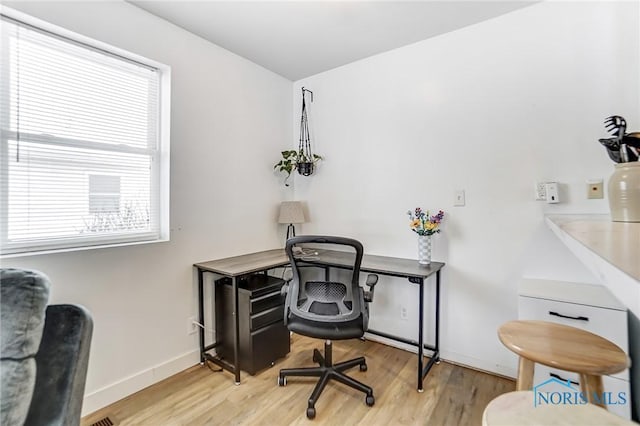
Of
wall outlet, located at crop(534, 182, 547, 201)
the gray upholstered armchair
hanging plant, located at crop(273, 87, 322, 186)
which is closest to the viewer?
the gray upholstered armchair

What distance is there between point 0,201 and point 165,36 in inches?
57.0

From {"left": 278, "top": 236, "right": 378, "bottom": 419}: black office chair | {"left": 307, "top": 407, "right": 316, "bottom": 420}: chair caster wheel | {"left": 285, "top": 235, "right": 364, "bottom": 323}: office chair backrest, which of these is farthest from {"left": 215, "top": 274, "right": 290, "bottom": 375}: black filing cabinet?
{"left": 307, "top": 407, "right": 316, "bottom": 420}: chair caster wheel

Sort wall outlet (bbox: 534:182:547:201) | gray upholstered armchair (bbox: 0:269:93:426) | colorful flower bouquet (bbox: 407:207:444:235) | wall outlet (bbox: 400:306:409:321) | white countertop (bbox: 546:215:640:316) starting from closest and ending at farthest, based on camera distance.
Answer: white countertop (bbox: 546:215:640:316), gray upholstered armchair (bbox: 0:269:93:426), wall outlet (bbox: 534:182:547:201), colorful flower bouquet (bbox: 407:207:444:235), wall outlet (bbox: 400:306:409:321)

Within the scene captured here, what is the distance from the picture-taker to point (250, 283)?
2396 mm

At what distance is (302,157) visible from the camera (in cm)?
301

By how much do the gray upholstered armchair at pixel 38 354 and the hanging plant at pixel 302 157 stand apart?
2161mm

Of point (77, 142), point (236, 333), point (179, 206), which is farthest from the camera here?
point (179, 206)

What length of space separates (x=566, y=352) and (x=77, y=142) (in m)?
2.60

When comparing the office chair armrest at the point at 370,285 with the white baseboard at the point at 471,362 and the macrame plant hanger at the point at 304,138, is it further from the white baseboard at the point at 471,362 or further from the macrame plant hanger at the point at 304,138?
the macrame plant hanger at the point at 304,138

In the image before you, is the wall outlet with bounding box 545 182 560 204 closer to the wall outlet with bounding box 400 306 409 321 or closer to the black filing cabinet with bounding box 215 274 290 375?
the wall outlet with bounding box 400 306 409 321

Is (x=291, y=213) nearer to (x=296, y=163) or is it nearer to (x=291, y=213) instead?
(x=291, y=213)

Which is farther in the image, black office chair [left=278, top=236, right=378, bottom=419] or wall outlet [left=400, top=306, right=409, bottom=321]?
wall outlet [left=400, top=306, right=409, bottom=321]

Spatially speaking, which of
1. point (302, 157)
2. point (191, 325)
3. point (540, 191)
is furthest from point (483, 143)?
point (191, 325)

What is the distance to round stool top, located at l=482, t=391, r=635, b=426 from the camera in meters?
0.75
